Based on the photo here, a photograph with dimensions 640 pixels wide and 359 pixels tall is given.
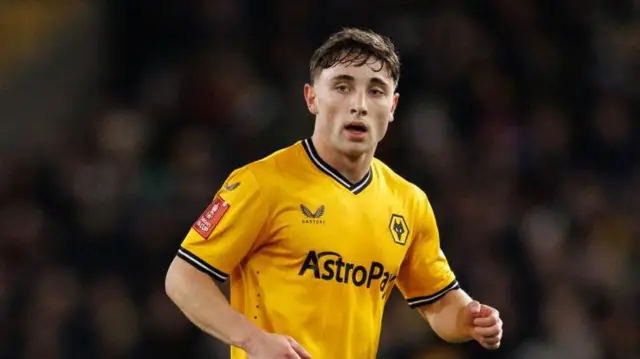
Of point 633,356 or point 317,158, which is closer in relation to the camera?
point 317,158

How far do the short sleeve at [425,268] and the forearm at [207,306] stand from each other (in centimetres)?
88

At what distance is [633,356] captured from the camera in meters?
8.08

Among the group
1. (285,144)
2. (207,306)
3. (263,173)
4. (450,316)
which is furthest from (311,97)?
(285,144)

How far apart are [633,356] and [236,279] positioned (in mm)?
4373

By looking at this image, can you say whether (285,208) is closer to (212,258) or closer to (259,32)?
(212,258)

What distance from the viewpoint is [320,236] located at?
4316 millimetres

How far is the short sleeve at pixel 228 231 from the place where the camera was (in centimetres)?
421

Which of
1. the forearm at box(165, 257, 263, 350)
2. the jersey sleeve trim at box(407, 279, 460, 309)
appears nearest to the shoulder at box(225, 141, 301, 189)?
the forearm at box(165, 257, 263, 350)

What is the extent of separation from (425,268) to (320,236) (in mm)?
597

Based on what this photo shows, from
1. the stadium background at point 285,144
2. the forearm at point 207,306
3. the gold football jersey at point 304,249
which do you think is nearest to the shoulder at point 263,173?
the gold football jersey at point 304,249

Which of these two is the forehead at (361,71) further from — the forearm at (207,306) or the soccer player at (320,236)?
the forearm at (207,306)

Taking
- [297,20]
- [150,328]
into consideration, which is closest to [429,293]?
[150,328]

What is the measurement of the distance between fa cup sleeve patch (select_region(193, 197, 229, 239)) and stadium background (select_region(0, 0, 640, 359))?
3.43 meters

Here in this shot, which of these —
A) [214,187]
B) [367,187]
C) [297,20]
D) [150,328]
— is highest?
[297,20]
